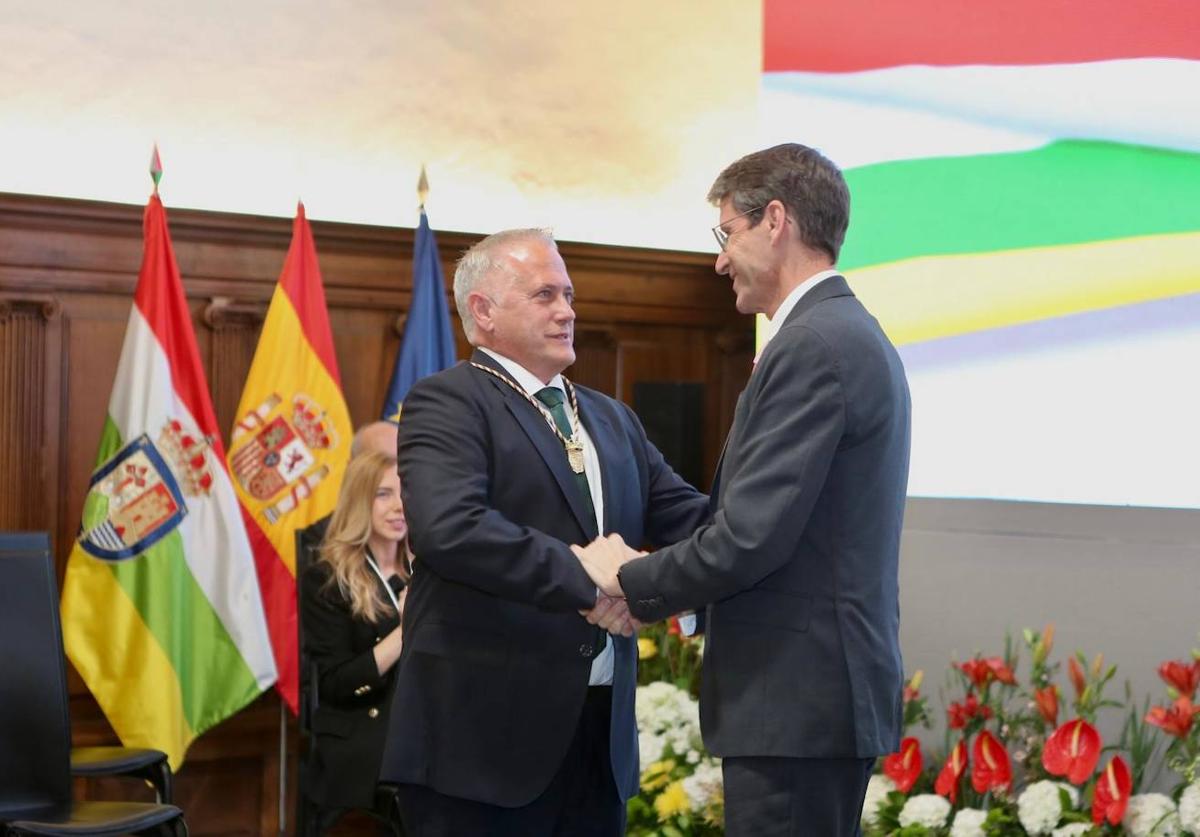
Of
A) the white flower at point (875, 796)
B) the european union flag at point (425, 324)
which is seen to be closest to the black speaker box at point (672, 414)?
the european union flag at point (425, 324)

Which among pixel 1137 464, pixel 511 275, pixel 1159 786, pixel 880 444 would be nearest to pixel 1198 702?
pixel 1159 786

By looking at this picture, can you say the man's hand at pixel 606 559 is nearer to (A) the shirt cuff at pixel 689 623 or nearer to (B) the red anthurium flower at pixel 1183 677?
(A) the shirt cuff at pixel 689 623

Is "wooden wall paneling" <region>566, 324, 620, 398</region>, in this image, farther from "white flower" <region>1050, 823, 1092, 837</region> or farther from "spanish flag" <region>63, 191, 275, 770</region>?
"white flower" <region>1050, 823, 1092, 837</region>

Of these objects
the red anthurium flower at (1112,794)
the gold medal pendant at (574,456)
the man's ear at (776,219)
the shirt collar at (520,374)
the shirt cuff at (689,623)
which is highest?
the man's ear at (776,219)

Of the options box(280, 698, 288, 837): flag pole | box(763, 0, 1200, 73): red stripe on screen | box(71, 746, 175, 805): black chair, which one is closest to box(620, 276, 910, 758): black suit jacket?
box(763, 0, 1200, 73): red stripe on screen

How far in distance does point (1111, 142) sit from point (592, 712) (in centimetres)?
182

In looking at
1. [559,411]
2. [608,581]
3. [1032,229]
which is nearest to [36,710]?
[559,411]

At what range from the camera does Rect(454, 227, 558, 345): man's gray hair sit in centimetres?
258

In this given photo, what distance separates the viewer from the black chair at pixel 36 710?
10.7 ft

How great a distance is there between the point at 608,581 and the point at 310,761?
1.81 m

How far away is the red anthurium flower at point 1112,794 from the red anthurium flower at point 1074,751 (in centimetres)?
4

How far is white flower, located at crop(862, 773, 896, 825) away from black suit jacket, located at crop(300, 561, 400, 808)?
3.98ft

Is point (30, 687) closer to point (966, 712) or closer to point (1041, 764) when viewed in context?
point (966, 712)

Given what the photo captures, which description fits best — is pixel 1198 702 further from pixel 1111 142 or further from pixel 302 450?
pixel 302 450
